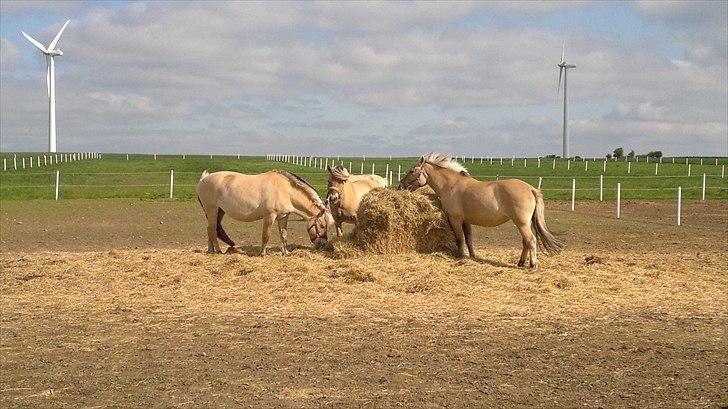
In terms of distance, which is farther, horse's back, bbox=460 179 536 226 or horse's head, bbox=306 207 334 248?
horse's head, bbox=306 207 334 248

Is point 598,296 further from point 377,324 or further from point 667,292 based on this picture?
point 377,324

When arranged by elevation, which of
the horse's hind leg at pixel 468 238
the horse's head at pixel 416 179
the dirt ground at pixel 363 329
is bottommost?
the dirt ground at pixel 363 329

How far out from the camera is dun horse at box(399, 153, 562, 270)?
1180 centimetres

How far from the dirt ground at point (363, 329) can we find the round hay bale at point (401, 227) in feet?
1.52

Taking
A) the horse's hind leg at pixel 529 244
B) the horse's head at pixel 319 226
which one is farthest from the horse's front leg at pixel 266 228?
the horse's hind leg at pixel 529 244

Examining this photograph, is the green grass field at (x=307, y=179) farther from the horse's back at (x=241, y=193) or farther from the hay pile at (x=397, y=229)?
the hay pile at (x=397, y=229)

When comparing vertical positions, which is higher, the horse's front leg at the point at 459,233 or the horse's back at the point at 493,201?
the horse's back at the point at 493,201

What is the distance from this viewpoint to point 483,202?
1212 centimetres

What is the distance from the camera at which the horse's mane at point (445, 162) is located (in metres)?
13.0

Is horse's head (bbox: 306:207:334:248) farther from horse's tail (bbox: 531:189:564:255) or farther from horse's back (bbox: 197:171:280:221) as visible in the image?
horse's tail (bbox: 531:189:564:255)

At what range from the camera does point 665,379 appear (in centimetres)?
614

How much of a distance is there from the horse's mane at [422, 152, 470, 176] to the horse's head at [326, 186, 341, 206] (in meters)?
1.67

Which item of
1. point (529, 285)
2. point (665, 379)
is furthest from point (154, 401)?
point (529, 285)

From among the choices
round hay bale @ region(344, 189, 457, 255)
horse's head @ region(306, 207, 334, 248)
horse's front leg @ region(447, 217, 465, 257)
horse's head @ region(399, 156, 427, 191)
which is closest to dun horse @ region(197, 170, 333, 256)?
horse's head @ region(306, 207, 334, 248)
